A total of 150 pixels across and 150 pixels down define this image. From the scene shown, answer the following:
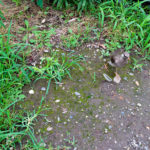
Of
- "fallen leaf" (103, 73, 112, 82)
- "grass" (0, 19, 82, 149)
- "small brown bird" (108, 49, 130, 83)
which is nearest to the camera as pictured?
"grass" (0, 19, 82, 149)

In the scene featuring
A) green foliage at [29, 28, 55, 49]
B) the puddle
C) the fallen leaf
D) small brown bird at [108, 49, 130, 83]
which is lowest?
the puddle

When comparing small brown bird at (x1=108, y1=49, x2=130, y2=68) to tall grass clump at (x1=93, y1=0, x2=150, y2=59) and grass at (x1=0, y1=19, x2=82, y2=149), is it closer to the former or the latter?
tall grass clump at (x1=93, y1=0, x2=150, y2=59)

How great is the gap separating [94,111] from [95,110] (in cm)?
2

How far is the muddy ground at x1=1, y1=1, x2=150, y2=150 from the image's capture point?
1718mm

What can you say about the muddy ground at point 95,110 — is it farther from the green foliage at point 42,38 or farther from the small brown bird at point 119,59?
the green foliage at point 42,38

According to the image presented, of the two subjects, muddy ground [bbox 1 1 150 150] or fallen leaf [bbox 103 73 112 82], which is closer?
muddy ground [bbox 1 1 150 150]

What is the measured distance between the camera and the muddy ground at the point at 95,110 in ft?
5.64

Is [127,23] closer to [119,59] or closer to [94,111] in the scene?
[119,59]

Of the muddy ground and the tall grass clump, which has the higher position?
the tall grass clump

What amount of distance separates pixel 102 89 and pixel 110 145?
0.63m

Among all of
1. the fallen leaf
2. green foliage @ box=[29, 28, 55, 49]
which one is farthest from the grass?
the fallen leaf

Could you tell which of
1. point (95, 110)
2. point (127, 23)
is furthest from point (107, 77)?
→ point (127, 23)

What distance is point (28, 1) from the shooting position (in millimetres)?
2836

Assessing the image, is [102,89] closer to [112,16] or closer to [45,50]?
[45,50]
